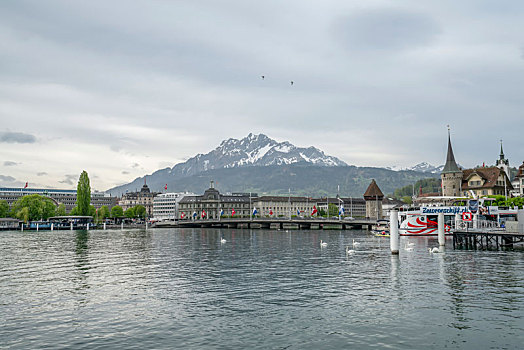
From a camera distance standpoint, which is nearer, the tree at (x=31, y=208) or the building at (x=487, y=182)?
the building at (x=487, y=182)

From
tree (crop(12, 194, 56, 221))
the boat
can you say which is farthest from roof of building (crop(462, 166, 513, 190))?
tree (crop(12, 194, 56, 221))

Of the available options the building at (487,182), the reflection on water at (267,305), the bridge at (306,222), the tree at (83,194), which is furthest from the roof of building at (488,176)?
the tree at (83,194)

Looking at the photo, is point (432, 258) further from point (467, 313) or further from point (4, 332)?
point (4, 332)

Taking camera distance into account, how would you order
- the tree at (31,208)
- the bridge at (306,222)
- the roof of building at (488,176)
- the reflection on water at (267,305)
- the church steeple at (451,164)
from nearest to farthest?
the reflection on water at (267,305), the roof of building at (488,176), the bridge at (306,222), the church steeple at (451,164), the tree at (31,208)

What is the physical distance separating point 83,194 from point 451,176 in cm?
14237

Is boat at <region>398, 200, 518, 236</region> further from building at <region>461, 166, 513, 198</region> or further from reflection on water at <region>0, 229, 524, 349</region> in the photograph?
building at <region>461, 166, 513, 198</region>

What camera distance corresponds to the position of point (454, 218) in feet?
315

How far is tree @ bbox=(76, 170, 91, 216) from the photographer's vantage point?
594 ft

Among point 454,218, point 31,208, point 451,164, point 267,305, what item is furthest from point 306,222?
point 267,305

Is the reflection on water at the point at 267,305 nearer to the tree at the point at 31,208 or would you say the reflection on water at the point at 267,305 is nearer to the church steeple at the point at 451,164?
the church steeple at the point at 451,164

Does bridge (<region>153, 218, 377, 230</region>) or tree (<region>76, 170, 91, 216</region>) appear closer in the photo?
bridge (<region>153, 218, 377, 230</region>)

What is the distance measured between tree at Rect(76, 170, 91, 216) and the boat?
5020 inches

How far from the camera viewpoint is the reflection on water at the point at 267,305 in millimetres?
21641

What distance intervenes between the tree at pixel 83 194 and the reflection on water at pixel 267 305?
139597mm
